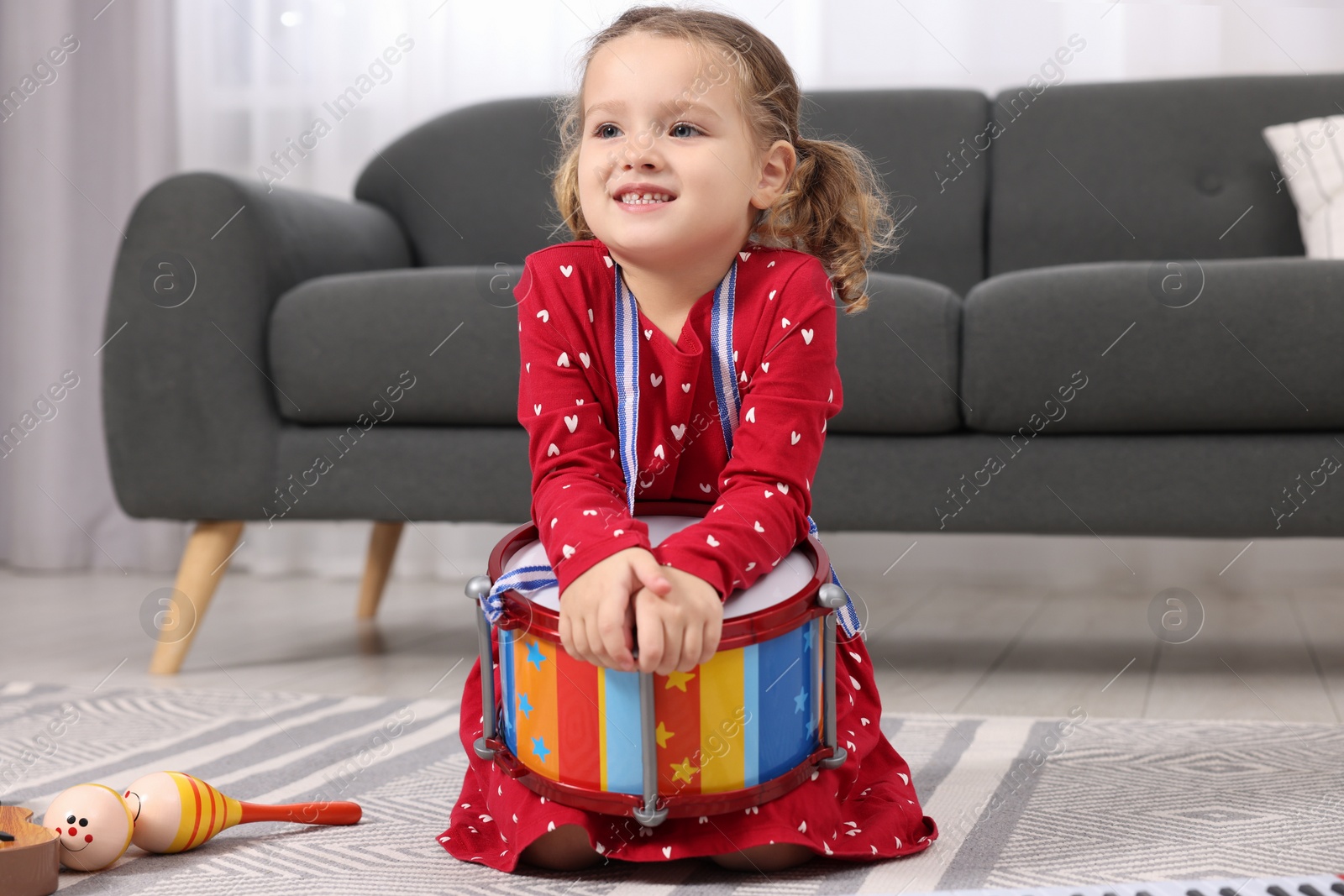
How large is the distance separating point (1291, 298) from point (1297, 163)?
58 cm

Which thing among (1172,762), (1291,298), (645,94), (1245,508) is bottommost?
(1172,762)

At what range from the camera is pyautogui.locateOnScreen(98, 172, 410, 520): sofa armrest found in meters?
1.58

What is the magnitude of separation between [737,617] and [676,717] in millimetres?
74

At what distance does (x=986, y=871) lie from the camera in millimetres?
813

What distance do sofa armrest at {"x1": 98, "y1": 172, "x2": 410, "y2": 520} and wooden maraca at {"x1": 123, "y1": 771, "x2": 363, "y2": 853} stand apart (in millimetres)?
721

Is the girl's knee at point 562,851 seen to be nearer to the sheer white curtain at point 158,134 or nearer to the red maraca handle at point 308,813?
the red maraca handle at point 308,813

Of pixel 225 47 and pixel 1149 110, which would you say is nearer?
pixel 1149 110

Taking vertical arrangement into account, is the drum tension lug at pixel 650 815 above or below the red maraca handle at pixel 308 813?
above

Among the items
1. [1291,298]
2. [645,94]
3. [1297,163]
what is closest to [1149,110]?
[1297,163]

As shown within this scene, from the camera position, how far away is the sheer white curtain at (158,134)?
2.53 metres

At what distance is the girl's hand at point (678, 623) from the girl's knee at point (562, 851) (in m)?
0.16

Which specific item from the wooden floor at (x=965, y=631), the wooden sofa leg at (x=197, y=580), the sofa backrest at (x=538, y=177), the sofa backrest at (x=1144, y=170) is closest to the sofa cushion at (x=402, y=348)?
the wooden sofa leg at (x=197, y=580)

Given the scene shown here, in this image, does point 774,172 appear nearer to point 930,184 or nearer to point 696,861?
point 696,861

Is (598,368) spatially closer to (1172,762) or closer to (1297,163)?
(1172,762)
